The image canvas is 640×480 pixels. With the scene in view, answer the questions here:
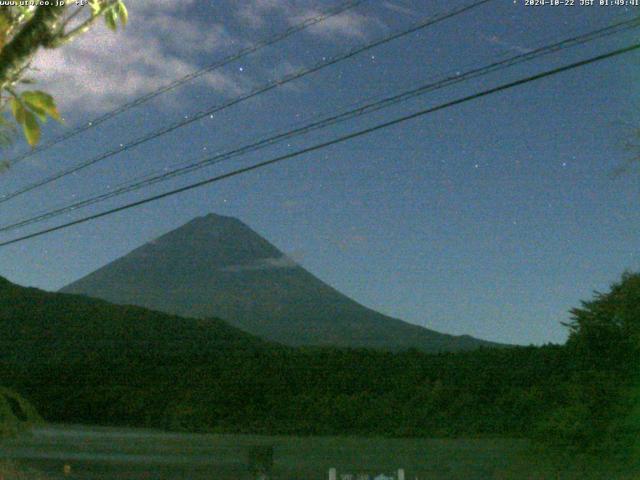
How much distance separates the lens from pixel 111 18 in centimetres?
471

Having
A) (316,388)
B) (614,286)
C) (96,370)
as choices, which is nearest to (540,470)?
(614,286)

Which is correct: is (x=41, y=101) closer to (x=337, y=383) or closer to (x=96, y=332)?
(x=337, y=383)

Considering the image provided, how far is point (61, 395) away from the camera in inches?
1395

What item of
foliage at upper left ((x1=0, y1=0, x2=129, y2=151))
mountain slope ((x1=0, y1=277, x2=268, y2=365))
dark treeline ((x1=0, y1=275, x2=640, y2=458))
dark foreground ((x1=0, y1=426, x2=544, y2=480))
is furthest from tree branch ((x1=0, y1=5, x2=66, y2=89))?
mountain slope ((x1=0, y1=277, x2=268, y2=365))

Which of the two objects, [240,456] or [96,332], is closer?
[240,456]

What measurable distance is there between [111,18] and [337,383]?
24531mm

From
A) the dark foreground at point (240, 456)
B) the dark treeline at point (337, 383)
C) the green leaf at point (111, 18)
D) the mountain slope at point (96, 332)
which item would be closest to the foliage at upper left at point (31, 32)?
the green leaf at point (111, 18)

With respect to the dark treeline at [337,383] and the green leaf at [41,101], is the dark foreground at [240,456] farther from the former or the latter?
the green leaf at [41,101]

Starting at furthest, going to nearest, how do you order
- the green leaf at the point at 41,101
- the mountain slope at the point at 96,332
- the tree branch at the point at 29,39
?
the mountain slope at the point at 96,332
the tree branch at the point at 29,39
the green leaf at the point at 41,101

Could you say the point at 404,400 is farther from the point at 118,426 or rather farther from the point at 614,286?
the point at 118,426

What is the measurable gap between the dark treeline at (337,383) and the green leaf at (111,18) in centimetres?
1426

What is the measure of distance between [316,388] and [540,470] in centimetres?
1286

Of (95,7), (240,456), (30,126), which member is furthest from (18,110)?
(240,456)

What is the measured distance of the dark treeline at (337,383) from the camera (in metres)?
17.8
